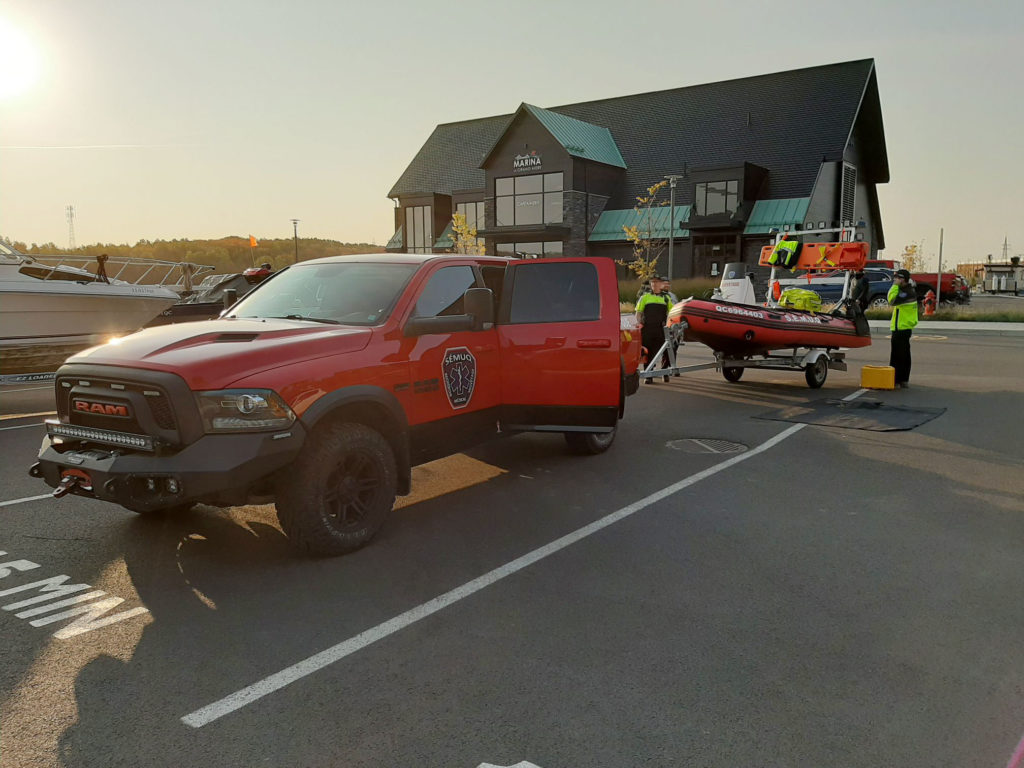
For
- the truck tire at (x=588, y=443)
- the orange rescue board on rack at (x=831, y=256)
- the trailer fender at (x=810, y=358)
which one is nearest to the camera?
the truck tire at (x=588, y=443)

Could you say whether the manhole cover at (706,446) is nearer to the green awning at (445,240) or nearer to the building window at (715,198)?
the building window at (715,198)

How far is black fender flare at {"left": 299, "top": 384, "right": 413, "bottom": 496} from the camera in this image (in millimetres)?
4711

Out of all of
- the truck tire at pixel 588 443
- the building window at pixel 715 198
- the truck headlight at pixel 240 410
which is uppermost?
the building window at pixel 715 198

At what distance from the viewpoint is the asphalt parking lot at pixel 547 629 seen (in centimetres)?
302

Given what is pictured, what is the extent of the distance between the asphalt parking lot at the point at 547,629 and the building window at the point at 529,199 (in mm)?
37168

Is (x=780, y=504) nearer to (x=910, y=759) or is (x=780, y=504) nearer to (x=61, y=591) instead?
(x=910, y=759)

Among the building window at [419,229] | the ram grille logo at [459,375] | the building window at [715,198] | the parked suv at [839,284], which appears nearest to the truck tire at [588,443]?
the ram grille logo at [459,375]

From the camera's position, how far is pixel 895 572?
15.6 ft

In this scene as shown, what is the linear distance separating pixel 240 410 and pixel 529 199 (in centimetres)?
4076

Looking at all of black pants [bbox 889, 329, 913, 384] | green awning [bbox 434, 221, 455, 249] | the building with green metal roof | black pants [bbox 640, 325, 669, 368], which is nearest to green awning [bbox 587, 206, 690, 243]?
the building with green metal roof

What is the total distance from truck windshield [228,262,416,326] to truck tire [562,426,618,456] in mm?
2883

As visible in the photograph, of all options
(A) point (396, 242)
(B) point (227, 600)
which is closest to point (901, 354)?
(B) point (227, 600)

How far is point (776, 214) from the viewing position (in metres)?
37.8

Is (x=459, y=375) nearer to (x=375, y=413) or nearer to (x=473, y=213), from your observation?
(x=375, y=413)
